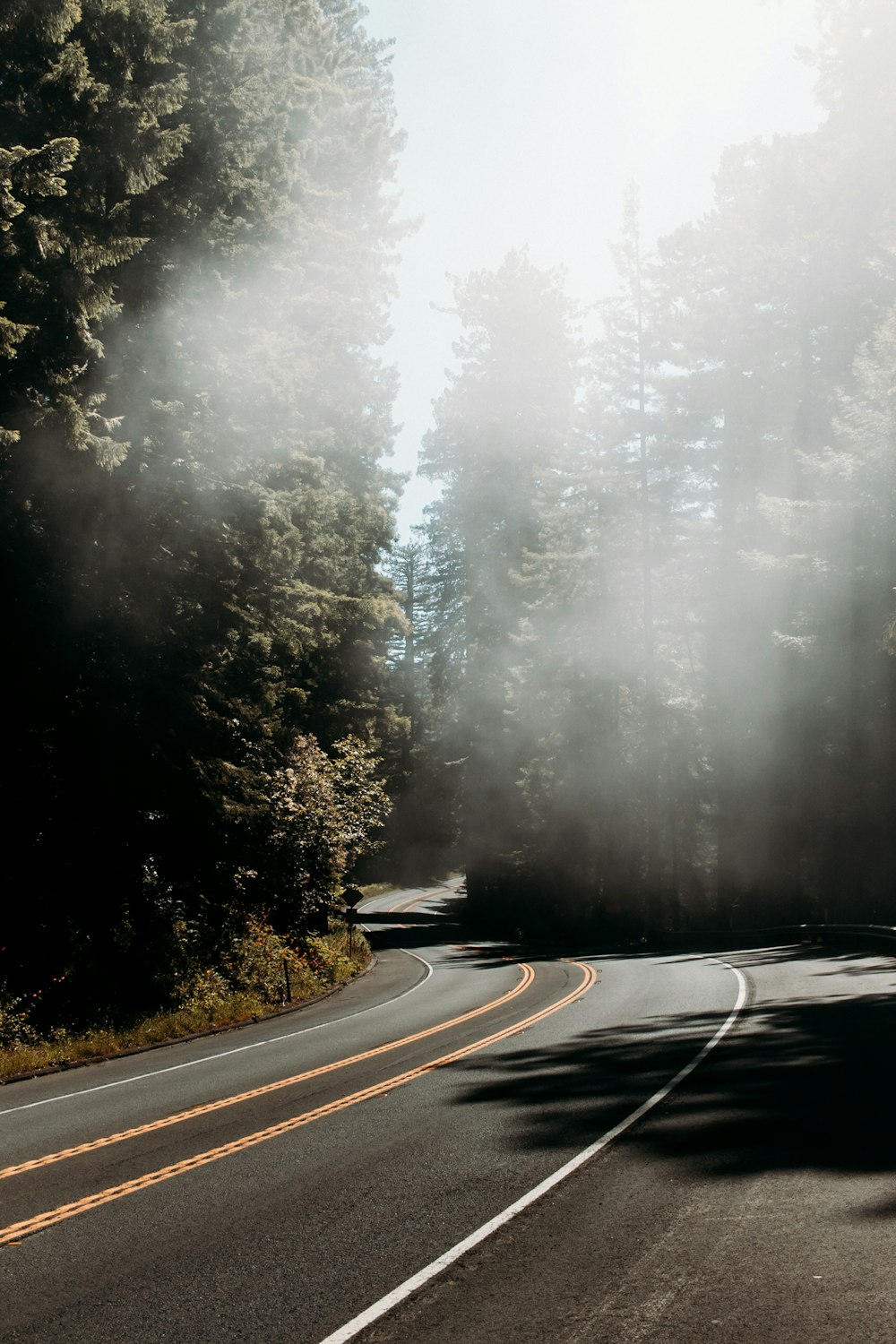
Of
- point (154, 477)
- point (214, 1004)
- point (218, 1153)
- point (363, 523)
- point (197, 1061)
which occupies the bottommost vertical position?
point (197, 1061)

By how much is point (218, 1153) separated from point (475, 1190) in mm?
2509

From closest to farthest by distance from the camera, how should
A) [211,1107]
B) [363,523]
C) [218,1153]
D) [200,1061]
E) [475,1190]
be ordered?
[475,1190], [218,1153], [211,1107], [200,1061], [363,523]

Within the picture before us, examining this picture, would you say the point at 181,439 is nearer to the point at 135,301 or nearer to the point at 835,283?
the point at 135,301

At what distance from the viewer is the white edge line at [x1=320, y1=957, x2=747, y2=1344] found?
5000 mm

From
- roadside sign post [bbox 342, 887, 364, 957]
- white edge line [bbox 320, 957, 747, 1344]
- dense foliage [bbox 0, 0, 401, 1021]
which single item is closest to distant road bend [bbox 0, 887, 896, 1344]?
white edge line [bbox 320, 957, 747, 1344]

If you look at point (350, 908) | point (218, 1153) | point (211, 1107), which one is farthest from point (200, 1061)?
point (350, 908)

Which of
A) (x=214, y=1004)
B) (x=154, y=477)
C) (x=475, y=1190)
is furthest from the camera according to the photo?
(x=214, y=1004)

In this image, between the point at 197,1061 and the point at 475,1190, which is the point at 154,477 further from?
the point at 475,1190

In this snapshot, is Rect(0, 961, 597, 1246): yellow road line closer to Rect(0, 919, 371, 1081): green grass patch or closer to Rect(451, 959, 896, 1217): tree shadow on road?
Rect(451, 959, 896, 1217): tree shadow on road

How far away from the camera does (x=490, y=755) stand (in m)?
46.7

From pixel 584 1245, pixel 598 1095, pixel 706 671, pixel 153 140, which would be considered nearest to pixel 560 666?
pixel 706 671

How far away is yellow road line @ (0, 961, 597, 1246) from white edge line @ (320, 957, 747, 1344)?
8.89 ft

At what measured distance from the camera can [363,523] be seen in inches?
1238

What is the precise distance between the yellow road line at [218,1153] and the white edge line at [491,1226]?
8.89ft
